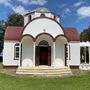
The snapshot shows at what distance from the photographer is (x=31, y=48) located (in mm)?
31109

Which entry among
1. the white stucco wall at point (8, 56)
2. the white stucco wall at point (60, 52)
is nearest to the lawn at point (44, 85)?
the white stucco wall at point (60, 52)

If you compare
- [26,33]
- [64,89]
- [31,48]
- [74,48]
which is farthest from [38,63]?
[64,89]

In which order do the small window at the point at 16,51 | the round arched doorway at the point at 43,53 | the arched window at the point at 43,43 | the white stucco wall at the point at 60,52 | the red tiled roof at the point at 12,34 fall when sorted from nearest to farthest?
the round arched doorway at the point at 43,53, the white stucco wall at the point at 60,52, the arched window at the point at 43,43, the small window at the point at 16,51, the red tiled roof at the point at 12,34

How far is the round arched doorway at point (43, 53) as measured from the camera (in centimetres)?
3098

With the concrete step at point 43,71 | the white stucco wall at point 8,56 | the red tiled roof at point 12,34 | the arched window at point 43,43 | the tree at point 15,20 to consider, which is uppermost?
the tree at point 15,20

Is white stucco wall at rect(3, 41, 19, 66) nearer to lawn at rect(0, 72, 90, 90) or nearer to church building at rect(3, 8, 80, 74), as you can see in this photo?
church building at rect(3, 8, 80, 74)

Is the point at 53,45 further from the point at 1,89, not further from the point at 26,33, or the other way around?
the point at 1,89

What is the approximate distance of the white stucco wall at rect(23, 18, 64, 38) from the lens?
29.7 meters

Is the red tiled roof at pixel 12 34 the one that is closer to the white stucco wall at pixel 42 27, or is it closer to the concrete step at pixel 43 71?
the white stucco wall at pixel 42 27

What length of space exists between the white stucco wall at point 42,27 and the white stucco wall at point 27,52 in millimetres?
1552

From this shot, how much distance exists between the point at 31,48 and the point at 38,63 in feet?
6.68

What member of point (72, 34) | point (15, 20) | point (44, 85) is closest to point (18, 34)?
point (72, 34)

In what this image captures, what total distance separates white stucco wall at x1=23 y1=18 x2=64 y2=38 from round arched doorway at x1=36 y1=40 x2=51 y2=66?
76.2 inches

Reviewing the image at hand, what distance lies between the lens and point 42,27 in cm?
2977
